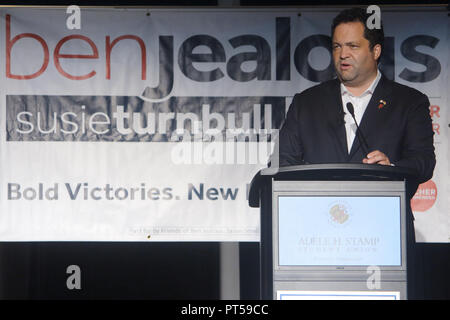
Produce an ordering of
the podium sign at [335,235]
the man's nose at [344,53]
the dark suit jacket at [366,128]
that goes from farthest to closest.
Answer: the man's nose at [344,53], the dark suit jacket at [366,128], the podium sign at [335,235]

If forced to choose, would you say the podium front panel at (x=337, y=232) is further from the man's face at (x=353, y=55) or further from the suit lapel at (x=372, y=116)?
the man's face at (x=353, y=55)

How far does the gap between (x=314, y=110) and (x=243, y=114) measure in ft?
1.40

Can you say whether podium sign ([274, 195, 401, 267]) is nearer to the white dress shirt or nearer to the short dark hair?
the white dress shirt

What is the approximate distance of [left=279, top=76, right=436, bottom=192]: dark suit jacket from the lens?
133 inches

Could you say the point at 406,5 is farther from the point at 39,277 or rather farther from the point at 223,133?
the point at 39,277

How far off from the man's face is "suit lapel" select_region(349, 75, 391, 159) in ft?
0.37

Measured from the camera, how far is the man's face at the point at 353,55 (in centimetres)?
347

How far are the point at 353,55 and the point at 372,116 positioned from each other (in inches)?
15.5

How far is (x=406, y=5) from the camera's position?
3.50 meters

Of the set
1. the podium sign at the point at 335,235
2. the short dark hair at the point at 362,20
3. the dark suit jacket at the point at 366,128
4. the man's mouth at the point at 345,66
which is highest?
the short dark hair at the point at 362,20

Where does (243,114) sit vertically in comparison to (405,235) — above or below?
above

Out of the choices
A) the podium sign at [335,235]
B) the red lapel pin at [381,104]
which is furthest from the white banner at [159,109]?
the podium sign at [335,235]

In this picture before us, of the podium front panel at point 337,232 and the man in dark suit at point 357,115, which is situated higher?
the man in dark suit at point 357,115
